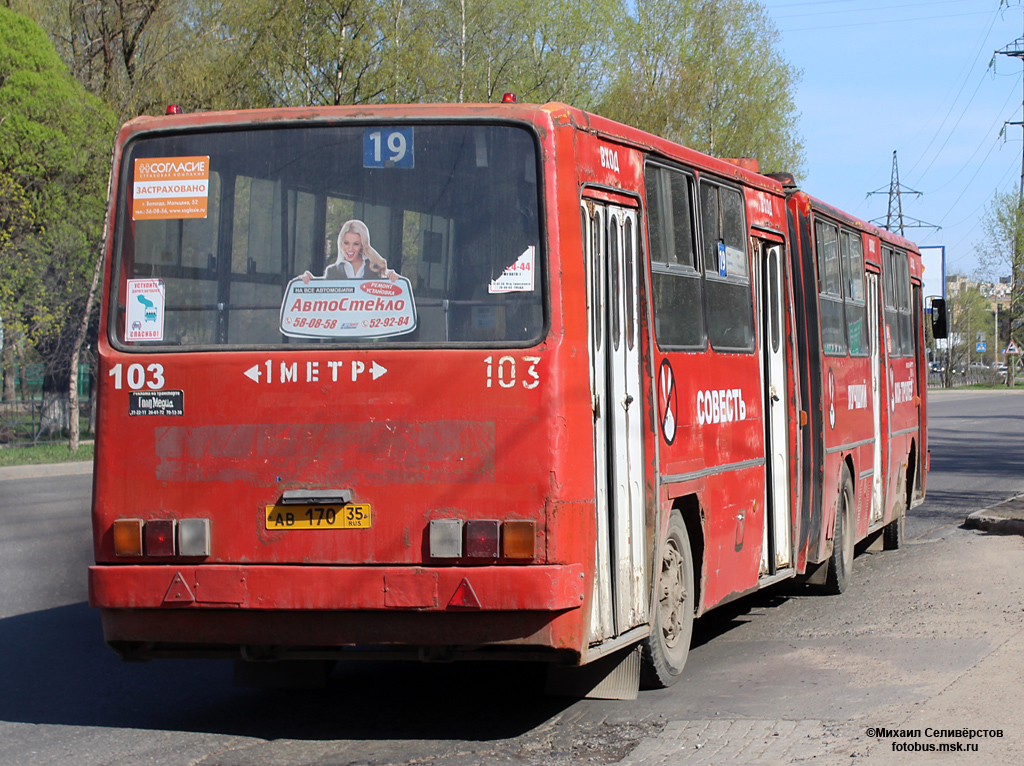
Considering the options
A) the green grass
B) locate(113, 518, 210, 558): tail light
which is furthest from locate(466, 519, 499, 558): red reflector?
the green grass

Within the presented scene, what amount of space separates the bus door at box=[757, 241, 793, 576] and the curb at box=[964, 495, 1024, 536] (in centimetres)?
530

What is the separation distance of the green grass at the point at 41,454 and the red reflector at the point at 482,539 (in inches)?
860

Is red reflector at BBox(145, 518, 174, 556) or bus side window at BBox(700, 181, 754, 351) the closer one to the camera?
red reflector at BBox(145, 518, 174, 556)

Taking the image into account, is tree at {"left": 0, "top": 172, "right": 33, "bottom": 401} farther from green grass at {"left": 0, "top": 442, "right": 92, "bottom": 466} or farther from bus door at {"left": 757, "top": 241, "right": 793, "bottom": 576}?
bus door at {"left": 757, "top": 241, "right": 793, "bottom": 576}

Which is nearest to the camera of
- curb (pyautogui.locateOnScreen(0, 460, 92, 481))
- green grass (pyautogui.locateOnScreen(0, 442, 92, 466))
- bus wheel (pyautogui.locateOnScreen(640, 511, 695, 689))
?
bus wheel (pyautogui.locateOnScreen(640, 511, 695, 689))

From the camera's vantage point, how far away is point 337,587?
586 centimetres

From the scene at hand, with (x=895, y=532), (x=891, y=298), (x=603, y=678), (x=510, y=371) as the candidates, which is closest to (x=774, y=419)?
(x=603, y=678)

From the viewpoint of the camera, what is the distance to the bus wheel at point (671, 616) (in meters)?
7.05

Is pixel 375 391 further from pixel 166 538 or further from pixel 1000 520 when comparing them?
pixel 1000 520

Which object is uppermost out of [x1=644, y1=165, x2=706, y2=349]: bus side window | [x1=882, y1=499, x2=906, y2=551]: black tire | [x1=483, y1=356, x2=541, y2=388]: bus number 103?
[x1=644, y1=165, x2=706, y2=349]: bus side window

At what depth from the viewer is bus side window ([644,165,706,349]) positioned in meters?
7.11

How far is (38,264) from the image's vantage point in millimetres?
29109

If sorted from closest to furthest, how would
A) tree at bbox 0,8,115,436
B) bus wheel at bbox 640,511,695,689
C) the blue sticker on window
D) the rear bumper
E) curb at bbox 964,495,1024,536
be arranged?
the rear bumper
the blue sticker on window
bus wheel at bbox 640,511,695,689
curb at bbox 964,495,1024,536
tree at bbox 0,8,115,436

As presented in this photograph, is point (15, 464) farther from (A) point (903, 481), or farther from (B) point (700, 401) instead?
(B) point (700, 401)
